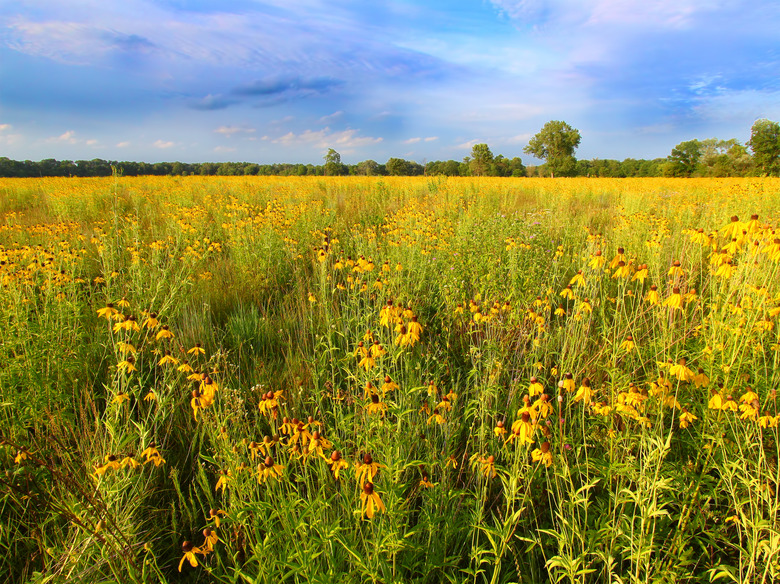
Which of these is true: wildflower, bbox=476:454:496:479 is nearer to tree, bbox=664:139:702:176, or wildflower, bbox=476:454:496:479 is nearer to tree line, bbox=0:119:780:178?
tree line, bbox=0:119:780:178

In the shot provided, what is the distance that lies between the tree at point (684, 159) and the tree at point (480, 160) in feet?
57.3

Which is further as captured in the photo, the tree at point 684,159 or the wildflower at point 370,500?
the tree at point 684,159

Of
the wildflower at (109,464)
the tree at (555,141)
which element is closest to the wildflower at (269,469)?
the wildflower at (109,464)

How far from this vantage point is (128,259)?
191 inches

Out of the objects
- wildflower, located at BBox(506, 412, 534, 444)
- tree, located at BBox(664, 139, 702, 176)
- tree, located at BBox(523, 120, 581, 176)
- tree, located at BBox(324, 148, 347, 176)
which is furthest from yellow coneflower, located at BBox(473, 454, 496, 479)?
tree, located at BBox(523, 120, 581, 176)

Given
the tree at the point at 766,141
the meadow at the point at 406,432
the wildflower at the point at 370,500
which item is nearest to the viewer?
the wildflower at the point at 370,500

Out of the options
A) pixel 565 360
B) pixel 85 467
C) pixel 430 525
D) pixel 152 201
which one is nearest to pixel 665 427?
pixel 565 360

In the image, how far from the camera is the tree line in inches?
920

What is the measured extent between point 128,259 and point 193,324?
2532mm

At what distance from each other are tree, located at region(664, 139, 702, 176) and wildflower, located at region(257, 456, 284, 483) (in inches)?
1860

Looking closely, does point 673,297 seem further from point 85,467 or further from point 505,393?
point 85,467

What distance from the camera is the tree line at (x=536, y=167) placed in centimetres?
2336

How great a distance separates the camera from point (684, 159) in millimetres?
42625

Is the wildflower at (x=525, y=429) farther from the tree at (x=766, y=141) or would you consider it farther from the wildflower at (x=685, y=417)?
the tree at (x=766, y=141)
